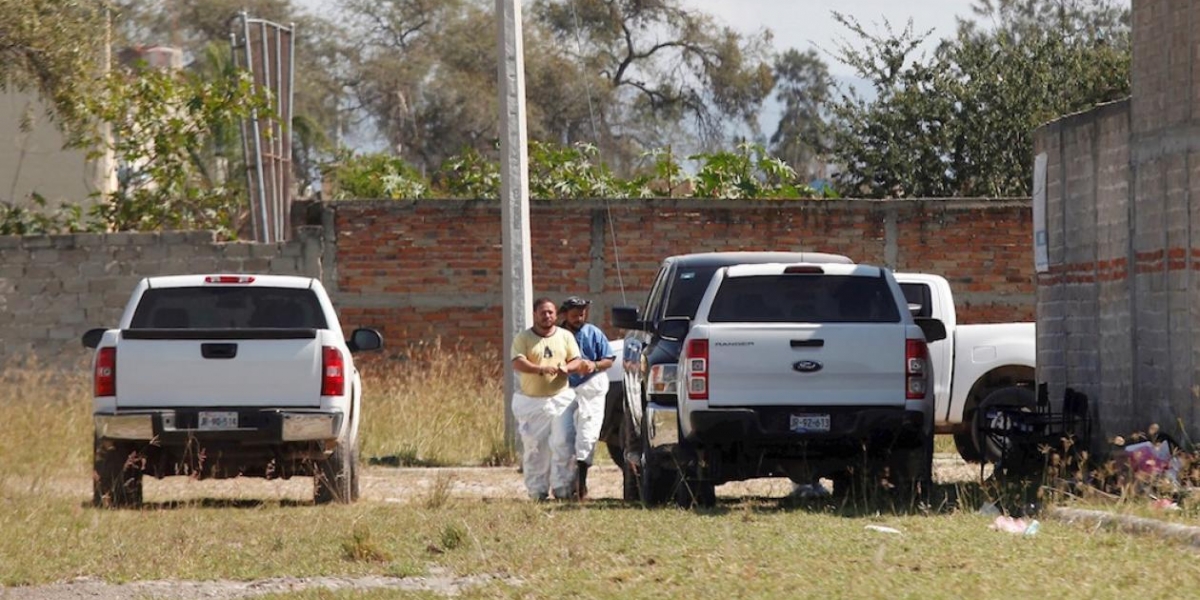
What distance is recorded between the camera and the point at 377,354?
25.9 meters

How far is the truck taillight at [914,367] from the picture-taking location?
558 inches

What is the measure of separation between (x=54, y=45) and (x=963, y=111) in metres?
17.9

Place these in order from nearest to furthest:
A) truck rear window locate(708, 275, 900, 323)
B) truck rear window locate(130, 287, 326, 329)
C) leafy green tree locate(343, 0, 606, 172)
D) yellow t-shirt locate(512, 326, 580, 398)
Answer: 1. truck rear window locate(708, 275, 900, 323)
2. truck rear window locate(130, 287, 326, 329)
3. yellow t-shirt locate(512, 326, 580, 398)
4. leafy green tree locate(343, 0, 606, 172)

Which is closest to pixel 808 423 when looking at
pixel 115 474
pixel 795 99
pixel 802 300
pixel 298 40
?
pixel 802 300

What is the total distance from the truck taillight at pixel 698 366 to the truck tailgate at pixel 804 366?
0.04 m

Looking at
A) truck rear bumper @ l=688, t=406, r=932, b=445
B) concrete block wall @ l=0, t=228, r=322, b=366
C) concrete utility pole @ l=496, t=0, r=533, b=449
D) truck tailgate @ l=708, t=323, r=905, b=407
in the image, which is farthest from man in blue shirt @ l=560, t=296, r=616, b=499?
concrete block wall @ l=0, t=228, r=322, b=366

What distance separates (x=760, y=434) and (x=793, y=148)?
59.5m

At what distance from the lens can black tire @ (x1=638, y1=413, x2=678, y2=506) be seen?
48.7 feet

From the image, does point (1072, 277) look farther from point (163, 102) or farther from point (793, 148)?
point (793, 148)

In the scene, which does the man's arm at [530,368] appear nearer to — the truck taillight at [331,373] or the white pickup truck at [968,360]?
the truck taillight at [331,373]

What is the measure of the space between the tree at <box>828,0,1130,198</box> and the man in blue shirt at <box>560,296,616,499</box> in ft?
54.9

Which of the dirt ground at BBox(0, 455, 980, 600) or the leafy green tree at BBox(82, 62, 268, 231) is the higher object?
the leafy green tree at BBox(82, 62, 268, 231)

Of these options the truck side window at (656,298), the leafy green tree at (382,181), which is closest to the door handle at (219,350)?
the truck side window at (656,298)

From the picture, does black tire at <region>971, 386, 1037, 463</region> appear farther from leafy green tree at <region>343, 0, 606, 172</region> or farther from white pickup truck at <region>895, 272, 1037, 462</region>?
leafy green tree at <region>343, 0, 606, 172</region>
